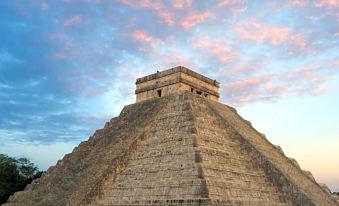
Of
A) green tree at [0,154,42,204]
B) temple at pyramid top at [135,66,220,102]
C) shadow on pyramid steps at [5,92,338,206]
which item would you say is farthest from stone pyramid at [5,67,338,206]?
green tree at [0,154,42,204]

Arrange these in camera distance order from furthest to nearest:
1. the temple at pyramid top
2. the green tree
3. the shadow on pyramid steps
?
the green tree
the temple at pyramid top
the shadow on pyramid steps

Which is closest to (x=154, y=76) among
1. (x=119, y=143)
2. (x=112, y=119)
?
(x=112, y=119)

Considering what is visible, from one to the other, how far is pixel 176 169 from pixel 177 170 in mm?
73

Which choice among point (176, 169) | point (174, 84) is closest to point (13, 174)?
point (174, 84)

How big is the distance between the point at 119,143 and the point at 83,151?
352cm

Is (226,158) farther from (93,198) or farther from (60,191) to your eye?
(60,191)

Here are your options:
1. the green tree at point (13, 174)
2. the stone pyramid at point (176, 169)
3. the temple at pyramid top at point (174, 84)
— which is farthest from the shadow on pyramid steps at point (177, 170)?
the green tree at point (13, 174)

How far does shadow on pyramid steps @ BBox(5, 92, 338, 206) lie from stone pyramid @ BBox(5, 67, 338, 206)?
41 mm

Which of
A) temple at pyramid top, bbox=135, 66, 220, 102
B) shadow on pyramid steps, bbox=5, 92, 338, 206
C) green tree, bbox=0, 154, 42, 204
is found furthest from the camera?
green tree, bbox=0, 154, 42, 204

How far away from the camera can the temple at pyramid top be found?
918 inches

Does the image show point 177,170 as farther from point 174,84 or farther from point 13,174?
point 13,174

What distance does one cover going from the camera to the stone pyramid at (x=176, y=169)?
592 inches

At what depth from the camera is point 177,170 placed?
15.5m

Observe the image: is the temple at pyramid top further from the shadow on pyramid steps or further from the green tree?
the green tree
